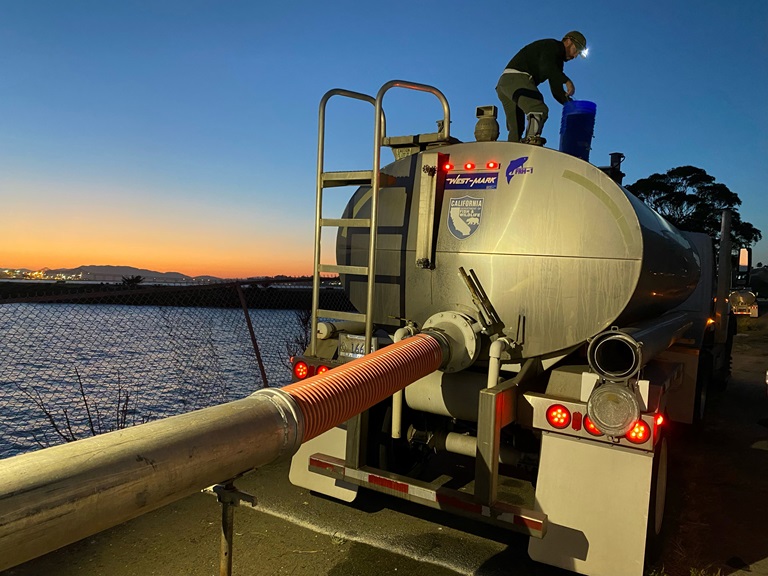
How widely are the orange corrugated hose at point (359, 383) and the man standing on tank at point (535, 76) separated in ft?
8.44

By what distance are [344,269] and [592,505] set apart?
227 cm

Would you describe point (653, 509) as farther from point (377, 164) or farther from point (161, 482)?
point (161, 482)

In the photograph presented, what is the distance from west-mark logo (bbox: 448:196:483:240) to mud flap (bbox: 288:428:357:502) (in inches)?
68.8

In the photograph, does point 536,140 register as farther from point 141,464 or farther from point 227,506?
point 141,464

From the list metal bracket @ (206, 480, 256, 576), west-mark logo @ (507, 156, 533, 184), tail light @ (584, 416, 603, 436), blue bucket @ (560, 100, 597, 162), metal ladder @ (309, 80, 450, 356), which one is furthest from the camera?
blue bucket @ (560, 100, 597, 162)

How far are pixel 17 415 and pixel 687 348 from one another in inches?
331

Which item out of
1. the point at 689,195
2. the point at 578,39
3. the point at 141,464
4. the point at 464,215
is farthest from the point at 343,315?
the point at 689,195

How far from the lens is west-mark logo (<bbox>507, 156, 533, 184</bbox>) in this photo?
12.3 ft

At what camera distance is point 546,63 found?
4926 mm

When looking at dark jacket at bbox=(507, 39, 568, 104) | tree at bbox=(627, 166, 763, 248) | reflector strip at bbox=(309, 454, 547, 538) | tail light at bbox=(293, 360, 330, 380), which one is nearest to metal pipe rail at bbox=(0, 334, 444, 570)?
reflector strip at bbox=(309, 454, 547, 538)

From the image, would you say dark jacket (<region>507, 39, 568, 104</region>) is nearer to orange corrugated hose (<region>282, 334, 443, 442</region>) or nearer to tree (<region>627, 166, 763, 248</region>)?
orange corrugated hose (<region>282, 334, 443, 442</region>)

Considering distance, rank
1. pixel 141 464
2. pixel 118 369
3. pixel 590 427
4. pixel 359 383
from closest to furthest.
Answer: pixel 141 464
pixel 359 383
pixel 590 427
pixel 118 369

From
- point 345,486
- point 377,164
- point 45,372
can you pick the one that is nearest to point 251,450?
point 377,164

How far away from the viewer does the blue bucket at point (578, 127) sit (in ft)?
15.9
